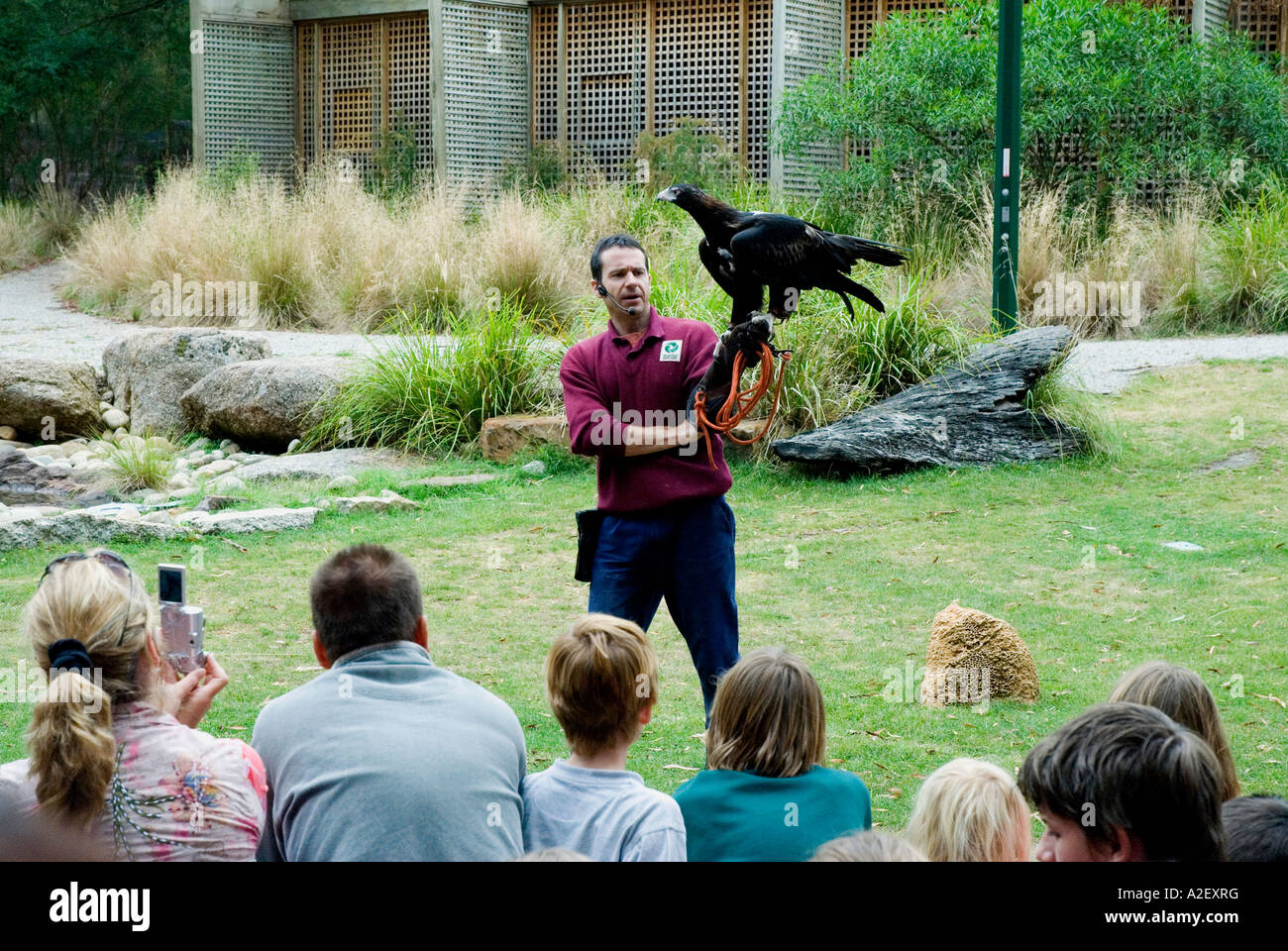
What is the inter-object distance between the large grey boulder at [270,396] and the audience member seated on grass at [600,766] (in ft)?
28.4

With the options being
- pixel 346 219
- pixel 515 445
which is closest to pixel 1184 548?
pixel 515 445

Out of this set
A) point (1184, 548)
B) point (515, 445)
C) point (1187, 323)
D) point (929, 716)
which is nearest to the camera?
point (929, 716)

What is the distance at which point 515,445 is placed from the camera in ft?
35.2

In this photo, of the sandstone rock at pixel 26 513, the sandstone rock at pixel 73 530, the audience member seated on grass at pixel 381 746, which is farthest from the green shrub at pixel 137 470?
the audience member seated on grass at pixel 381 746

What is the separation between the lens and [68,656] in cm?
273

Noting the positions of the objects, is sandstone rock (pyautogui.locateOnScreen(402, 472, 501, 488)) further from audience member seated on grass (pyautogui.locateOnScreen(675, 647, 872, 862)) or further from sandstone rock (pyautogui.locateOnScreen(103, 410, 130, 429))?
audience member seated on grass (pyautogui.locateOnScreen(675, 647, 872, 862))

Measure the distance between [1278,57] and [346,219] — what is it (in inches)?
412

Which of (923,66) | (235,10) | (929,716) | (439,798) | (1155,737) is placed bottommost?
(929,716)

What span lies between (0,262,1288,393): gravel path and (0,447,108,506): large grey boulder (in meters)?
2.72

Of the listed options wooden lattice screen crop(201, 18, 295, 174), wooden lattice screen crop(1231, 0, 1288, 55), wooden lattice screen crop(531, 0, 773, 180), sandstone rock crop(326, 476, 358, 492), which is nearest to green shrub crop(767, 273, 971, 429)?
sandstone rock crop(326, 476, 358, 492)

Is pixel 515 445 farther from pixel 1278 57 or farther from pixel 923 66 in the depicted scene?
pixel 1278 57

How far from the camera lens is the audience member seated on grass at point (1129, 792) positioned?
240 centimetres

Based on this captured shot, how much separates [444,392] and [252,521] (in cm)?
268

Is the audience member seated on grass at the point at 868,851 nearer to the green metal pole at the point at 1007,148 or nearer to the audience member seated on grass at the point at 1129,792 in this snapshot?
the audience member seated on grass at the point at 1129,792
